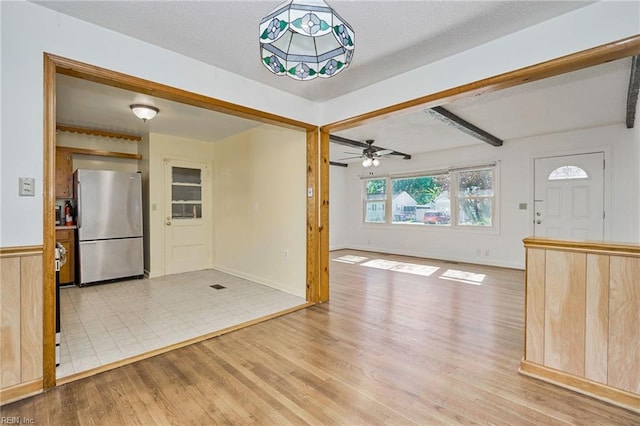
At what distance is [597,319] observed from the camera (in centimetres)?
192

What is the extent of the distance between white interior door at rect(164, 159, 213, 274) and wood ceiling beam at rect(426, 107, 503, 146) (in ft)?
14.2

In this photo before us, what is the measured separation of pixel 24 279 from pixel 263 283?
3.00 m

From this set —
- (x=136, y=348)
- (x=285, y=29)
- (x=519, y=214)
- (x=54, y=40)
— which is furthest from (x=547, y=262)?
(x=519, y=214)

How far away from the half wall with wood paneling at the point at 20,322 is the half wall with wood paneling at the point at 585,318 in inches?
132

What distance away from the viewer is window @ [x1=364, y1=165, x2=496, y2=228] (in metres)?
6.34

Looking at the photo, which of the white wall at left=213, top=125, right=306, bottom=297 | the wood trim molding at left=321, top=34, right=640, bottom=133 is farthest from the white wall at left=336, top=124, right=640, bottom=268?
the white wall at left=213, top=125, right=306, bottom=297

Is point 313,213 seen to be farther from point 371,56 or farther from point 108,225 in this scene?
point 108,225

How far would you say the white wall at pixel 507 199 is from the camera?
4684 mm

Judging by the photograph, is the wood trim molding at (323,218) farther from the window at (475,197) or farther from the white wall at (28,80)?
the window at (475,197)

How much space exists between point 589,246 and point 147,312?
4157 mm

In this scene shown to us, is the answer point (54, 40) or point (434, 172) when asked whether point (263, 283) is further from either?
point (434, 172)

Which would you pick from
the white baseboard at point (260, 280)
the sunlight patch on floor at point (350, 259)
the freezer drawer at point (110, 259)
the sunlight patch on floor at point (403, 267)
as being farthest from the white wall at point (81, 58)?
the sunlight patch on floor at point (350, 259)

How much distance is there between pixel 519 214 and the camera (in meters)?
5.80

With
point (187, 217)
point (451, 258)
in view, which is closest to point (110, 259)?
point (187, 217)
